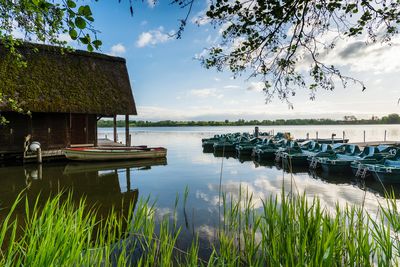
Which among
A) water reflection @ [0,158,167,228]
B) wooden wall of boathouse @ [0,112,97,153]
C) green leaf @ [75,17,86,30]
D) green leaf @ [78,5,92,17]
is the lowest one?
water reflection @ [0,158,167,228]

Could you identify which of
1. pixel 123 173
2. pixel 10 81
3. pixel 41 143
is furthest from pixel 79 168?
pixel 10 81

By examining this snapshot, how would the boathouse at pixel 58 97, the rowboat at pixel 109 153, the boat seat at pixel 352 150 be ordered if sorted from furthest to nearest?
the rowboat at pixel 109 153 → the boathouse at pixel 58 97 → the boat seat at pixel 352 150

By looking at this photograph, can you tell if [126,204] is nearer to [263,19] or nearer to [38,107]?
[263,19]

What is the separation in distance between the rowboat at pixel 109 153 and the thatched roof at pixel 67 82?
2.86 metres

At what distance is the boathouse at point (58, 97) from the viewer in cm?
1514

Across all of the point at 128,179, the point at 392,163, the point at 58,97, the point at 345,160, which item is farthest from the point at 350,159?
the point at 58,97

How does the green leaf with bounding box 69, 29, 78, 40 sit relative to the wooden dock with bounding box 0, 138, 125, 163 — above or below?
above

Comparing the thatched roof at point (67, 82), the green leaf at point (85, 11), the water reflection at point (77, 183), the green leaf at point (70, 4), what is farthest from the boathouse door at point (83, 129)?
the green leaf at point (85, 11)

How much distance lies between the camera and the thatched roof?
15.2 meters

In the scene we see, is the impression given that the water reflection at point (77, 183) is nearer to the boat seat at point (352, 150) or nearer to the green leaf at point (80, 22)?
the green leaf at point (80, 22)

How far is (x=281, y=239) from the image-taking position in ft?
9.28

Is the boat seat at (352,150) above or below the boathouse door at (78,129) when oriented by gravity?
below

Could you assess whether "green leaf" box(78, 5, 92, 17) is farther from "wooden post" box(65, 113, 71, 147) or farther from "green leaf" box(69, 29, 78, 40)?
"wooden post" box(65, 113, 71, 147)

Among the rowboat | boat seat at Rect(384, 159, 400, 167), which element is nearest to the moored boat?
boat seat at Rect(384, 159, 400, 167)
